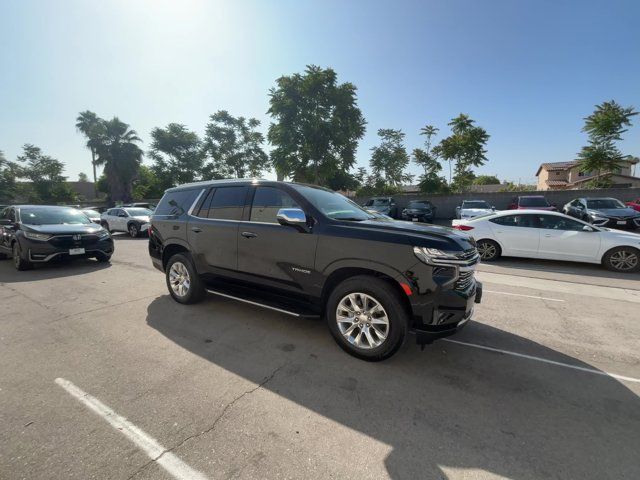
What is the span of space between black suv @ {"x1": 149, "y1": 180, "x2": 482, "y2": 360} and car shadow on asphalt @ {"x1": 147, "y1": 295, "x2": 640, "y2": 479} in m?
0.40

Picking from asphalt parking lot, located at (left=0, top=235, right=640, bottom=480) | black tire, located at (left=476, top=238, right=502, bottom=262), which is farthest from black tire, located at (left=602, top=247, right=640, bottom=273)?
asphalt parking lot, located at (left=0, top=235, right=640, bottom=480)

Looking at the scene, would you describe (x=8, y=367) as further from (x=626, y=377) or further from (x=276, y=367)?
(x=626, y=377)

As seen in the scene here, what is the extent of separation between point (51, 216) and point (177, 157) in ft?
114

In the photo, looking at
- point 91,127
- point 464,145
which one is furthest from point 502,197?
point 91,127

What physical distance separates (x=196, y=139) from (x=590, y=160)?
40925 mm

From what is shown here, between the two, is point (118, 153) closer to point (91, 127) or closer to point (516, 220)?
point (91, 127)

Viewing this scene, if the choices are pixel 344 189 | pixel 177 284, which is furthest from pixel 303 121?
pixel 177 284

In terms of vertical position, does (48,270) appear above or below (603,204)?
below

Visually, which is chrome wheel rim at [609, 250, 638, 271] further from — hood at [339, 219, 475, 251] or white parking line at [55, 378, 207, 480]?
white parking line at [55, 378, 207, 480]

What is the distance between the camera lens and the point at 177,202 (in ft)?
16.0

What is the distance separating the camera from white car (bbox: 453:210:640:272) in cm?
688

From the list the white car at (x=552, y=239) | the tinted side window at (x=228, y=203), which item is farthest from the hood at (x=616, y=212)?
the tinted side window at (x=228, y=203)

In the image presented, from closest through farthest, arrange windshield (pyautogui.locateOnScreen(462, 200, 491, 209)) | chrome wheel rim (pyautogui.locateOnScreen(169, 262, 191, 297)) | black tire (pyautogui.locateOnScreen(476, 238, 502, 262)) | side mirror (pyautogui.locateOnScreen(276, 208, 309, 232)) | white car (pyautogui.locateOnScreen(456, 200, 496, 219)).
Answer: side mirror (pyautogui.locateOnScreen(276, 208, 309, 232)) → chrome wheel rim (pyautogui.locateOnScreen(169, 262, 191, 297)) → black tire (pyautogui.locateOnScreen(476, 238, 502, 262)) → white car (pyautogui.locateOnScreen(456, 200, 496, 219)) → windshield (pyautogui.locateOnScreen(462, 200, 491, 209))

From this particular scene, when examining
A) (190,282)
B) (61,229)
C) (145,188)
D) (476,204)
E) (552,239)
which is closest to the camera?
(190,282)
